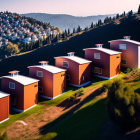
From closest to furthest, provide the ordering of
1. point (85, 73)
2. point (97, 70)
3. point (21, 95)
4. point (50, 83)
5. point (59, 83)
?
point (21, 95) < point (50, 83) < point (59, 83) < point (85, 73) < point (97, 70)

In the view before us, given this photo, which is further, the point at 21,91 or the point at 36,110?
the point at 21,91

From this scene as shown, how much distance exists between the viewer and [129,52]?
44.2 metres

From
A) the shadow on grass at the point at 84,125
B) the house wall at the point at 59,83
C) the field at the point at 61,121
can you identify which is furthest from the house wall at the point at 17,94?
the shadow on grass at the point at 84,125

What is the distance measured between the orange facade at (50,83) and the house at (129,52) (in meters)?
Result: 18.9

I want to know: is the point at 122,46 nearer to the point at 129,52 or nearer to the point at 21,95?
the point at 129,52

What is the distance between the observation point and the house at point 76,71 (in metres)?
39.1

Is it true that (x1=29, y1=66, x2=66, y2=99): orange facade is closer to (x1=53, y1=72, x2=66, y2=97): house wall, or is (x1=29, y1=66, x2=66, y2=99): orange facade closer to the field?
(x1=53, y1=72, x2=66, y2=97): house wall

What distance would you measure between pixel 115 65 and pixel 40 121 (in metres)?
24.6

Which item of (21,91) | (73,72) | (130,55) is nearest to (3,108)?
(21,91)

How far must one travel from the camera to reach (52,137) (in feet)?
59.1

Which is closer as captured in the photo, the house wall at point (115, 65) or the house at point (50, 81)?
the house at point (50, 81)

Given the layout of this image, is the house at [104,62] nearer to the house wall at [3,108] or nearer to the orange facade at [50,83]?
the orange facade at [50,83]

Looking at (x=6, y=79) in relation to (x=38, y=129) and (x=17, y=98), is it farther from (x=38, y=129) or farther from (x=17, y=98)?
(x=38, y=129)

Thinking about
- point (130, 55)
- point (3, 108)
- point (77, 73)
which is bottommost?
point (3, 108)
